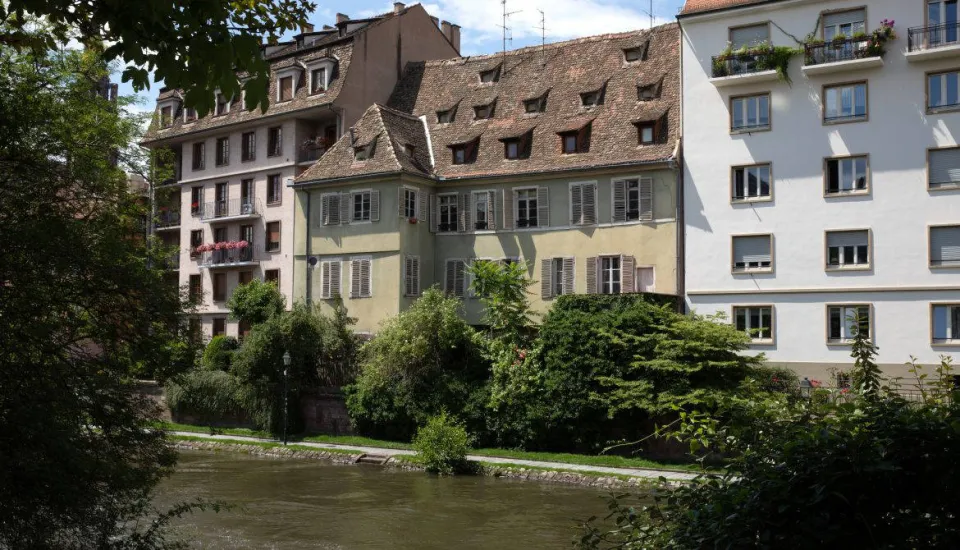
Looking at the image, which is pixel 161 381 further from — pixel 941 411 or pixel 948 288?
pixel 948 288

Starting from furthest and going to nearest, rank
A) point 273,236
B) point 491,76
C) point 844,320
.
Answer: point 273,236 → point 491,76 → point 844,320

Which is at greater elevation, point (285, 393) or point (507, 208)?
point (507, 208)

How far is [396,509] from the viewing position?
2403cm

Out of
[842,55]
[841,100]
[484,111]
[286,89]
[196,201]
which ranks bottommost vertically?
[196,201]

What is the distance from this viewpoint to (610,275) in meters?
36.8

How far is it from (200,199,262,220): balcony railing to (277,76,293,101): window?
5.27 m

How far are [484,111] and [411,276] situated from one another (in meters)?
8.60

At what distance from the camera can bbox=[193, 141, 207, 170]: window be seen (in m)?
48.9

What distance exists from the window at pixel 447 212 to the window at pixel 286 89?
10378 millimetres

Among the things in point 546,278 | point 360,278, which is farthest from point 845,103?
point 360,278

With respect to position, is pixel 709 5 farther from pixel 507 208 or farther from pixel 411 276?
pixel 411 276

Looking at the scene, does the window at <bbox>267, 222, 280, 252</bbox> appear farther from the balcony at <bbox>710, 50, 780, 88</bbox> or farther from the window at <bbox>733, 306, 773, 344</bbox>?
the window at <bbox>733, 306, 773, 344</bbox>

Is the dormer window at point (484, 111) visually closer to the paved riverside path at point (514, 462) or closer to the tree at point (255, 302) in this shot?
the tree at point (255, 302)

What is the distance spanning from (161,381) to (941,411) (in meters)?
8.71
